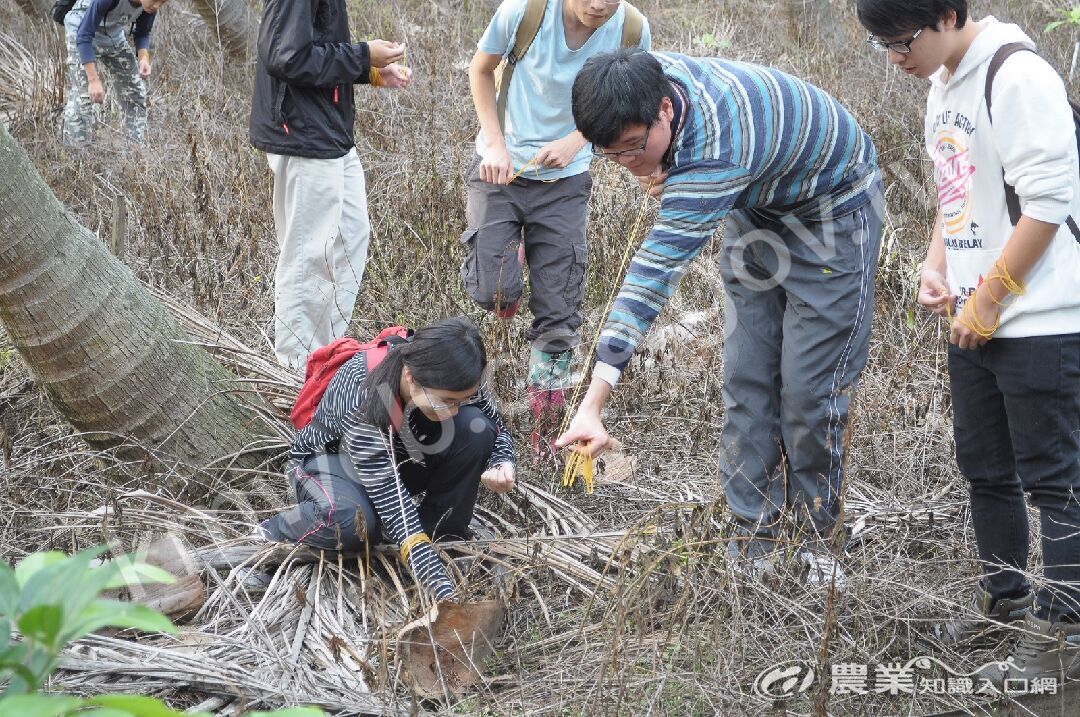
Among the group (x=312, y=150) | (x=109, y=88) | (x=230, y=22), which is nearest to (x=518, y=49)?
(x=312, y=150)

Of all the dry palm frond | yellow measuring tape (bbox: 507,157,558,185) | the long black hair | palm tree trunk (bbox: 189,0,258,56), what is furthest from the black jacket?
palm tree trunk (bbox: 189,0,258,56)

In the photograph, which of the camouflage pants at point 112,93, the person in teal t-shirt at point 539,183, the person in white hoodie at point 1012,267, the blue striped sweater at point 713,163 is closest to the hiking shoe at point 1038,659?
the person in white hoodie at point 1012,267

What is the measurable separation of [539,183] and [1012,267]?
1832 mm

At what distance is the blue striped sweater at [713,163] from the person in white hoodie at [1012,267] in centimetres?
26

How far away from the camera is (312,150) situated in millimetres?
3887

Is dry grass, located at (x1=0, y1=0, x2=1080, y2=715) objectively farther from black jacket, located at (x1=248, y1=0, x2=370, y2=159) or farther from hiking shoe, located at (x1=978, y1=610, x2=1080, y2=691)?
black jacket, located at (x1=248, y1=0, x2=370, y2=159)

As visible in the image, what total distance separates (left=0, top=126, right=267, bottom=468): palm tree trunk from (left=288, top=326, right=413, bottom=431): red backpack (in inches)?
12.7

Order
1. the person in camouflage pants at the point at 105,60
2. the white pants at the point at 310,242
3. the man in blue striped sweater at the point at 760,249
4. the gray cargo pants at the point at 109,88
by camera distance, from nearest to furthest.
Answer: the man in blue striped sweater at the point at 760,249, the white pants at the point at 310,242, the person in camouflage pants at the point at 105,60, the gray cargo pants at the point at 109,88

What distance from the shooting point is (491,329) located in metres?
3.97

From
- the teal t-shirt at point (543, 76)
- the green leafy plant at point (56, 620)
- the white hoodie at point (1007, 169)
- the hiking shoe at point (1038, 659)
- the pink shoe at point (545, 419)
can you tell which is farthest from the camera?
the teal t-shirt at point (543, 76)

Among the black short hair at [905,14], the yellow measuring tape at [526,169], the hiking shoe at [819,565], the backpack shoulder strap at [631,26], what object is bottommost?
the hiking shoe at [819,565]

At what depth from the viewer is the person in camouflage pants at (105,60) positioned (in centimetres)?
653

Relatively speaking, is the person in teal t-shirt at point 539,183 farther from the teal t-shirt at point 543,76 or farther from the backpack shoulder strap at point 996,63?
the backpack shoulder strap at point 996,63

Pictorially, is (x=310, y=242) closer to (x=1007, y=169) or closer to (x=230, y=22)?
(x=1007, y=169)
